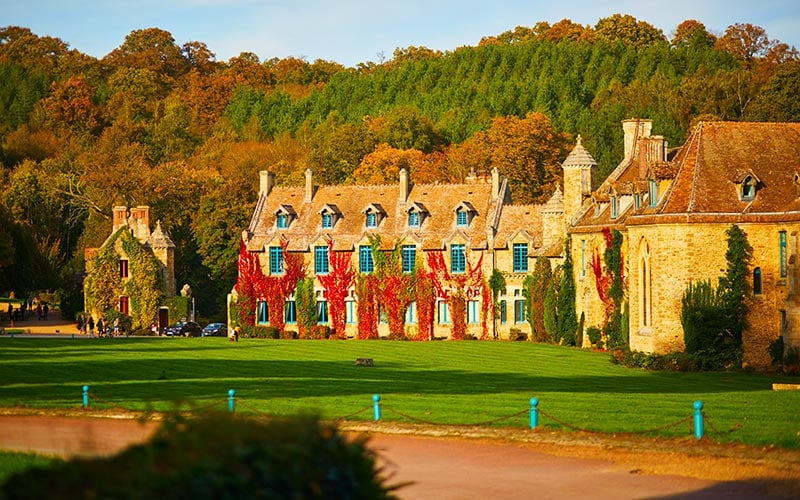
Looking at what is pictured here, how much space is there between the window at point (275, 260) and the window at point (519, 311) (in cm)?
1437

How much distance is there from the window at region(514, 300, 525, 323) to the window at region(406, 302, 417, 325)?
594cm

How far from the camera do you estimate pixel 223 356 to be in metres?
54.4

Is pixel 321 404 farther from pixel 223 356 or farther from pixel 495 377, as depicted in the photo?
pixel 223 356

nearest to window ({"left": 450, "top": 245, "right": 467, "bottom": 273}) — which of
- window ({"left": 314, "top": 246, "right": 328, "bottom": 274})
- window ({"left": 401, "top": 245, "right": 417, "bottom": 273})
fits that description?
window ({"left": 401, "top": 245, "right": 417, "bottom": 273})

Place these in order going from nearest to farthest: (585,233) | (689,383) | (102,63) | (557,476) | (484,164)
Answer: (557,476)
(689,383)
(585,233)
(484,164)
(102,63)

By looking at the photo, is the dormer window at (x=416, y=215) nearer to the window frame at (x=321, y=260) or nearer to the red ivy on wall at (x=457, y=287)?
the red ivy on wall at (x=457, y=287)

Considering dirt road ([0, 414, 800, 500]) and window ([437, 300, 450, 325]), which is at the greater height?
window ([437, 300, 450, 325])

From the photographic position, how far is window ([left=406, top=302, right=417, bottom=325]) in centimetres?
7544

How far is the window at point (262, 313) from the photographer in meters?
78.1

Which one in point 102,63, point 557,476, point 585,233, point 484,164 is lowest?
point 557,476

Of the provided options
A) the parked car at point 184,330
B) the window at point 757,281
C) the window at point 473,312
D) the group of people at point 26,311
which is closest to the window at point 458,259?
the window at point 473,312

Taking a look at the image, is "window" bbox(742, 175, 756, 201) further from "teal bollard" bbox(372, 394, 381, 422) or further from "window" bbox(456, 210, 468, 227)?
"window" bbox(456, 210, 468, 227)

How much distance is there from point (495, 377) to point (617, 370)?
6.33 meters

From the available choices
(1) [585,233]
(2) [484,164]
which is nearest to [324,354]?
(1) [585,233]
